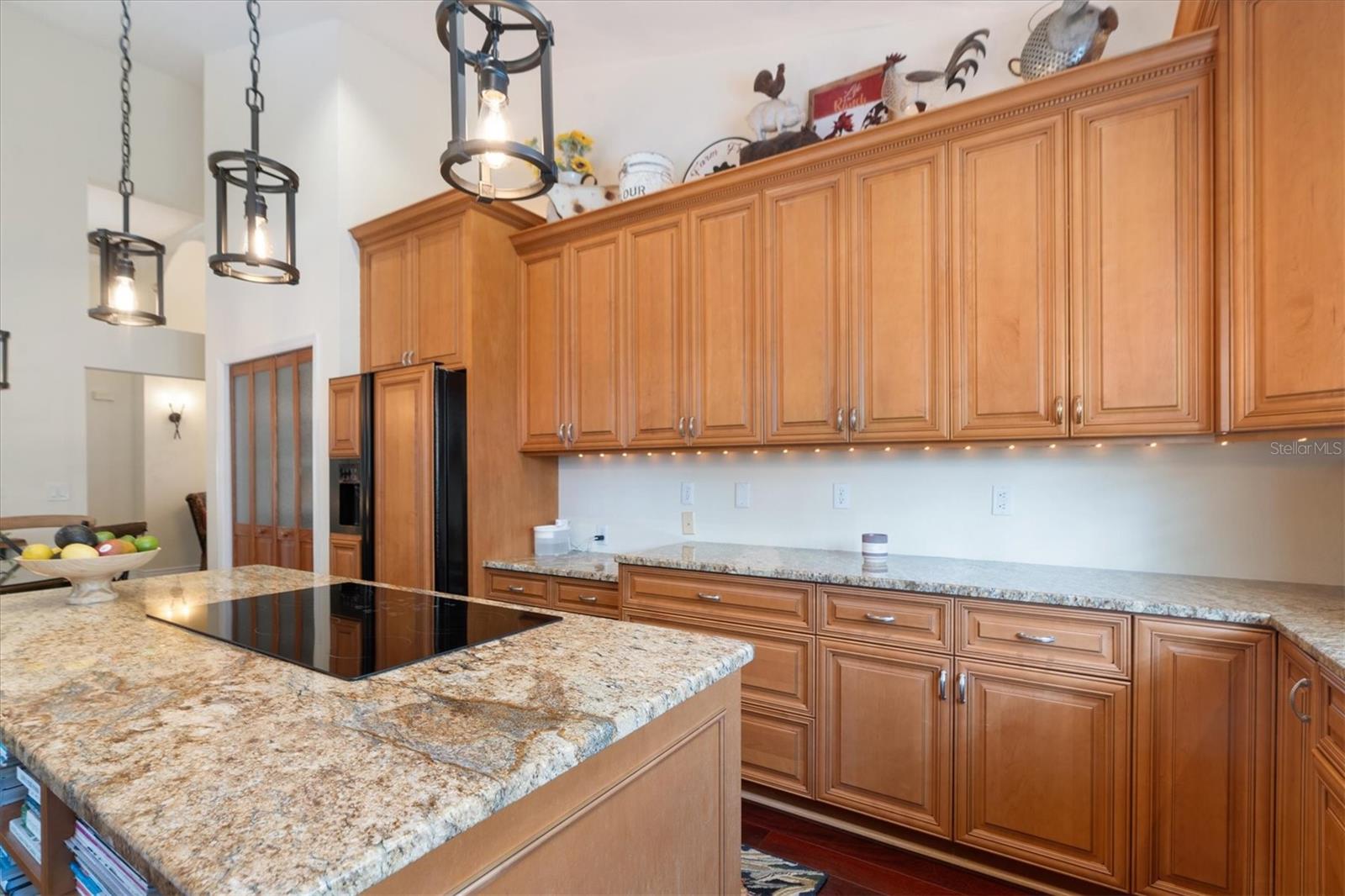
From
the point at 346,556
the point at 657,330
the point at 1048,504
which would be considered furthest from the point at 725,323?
the point at 346,556

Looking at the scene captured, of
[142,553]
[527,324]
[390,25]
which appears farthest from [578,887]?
[390,25]

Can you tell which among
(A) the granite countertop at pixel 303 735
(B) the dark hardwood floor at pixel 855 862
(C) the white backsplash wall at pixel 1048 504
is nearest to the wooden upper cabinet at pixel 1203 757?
(B) the dark hardwood floor at pixel 855 862

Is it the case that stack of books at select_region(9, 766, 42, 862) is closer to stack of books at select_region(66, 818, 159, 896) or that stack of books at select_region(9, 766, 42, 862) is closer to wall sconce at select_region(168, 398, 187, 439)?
stack of books at select_region(66, 818, 159, 896)

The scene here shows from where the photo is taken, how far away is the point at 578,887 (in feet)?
2.92

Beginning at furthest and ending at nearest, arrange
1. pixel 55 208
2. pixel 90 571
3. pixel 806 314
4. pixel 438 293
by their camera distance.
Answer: pixel 55 208 < pixel 438 293 < pixel 806 314 < pixel 90 571

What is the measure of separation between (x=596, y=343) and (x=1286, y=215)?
246 centimetres

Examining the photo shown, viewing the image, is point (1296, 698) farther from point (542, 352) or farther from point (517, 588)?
point (542, 352)

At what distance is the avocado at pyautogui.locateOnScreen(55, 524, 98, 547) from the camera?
1716 millimetres

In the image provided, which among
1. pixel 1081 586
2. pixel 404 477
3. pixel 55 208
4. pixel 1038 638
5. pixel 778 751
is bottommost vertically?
pixel 778 751

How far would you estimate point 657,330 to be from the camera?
2.92 meters

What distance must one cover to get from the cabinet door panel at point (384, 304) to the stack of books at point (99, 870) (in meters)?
2.76

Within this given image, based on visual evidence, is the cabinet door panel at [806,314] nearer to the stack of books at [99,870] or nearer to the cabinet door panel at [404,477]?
the cabinet door panel at [404,477]

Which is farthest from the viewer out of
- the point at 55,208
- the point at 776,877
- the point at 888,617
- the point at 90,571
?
the point at 55,208

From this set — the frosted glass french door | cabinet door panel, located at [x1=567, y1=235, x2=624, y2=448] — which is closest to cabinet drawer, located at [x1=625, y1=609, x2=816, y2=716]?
cabinet door panel, located at [x1=567, y1=235, x2=624, y2=448]
